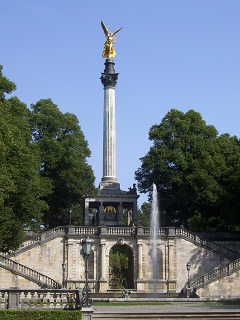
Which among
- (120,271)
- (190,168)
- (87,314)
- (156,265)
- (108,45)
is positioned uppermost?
(108,45)

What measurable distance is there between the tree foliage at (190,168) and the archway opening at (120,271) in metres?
6.80

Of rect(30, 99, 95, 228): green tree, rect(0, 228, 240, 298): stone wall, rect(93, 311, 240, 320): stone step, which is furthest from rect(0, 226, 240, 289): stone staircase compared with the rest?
rect(93, 311, 240, 320): stone step

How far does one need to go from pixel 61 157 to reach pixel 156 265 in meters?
14.2

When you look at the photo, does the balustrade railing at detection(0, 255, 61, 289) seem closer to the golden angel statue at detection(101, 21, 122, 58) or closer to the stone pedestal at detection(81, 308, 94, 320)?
the stone pedestal at detection(81, 308, 94, 320)

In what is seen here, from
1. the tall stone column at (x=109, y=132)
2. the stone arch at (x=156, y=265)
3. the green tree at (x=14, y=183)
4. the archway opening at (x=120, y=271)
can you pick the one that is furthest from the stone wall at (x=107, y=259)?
the tall stone column at (x=109, y=132)

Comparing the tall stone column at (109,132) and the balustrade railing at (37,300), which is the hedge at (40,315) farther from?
the tall stone column at (109,132)

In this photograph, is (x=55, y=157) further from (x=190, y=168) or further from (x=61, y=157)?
(x=190, y=168)

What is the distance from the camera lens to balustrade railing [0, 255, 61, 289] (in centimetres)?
4260

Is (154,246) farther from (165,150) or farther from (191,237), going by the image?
(165,150)

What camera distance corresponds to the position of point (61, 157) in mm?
57469

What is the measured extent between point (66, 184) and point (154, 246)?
11475 mm

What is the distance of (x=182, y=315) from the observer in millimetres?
25938

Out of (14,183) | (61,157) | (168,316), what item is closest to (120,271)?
(61,157)

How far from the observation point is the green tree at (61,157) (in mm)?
57219
